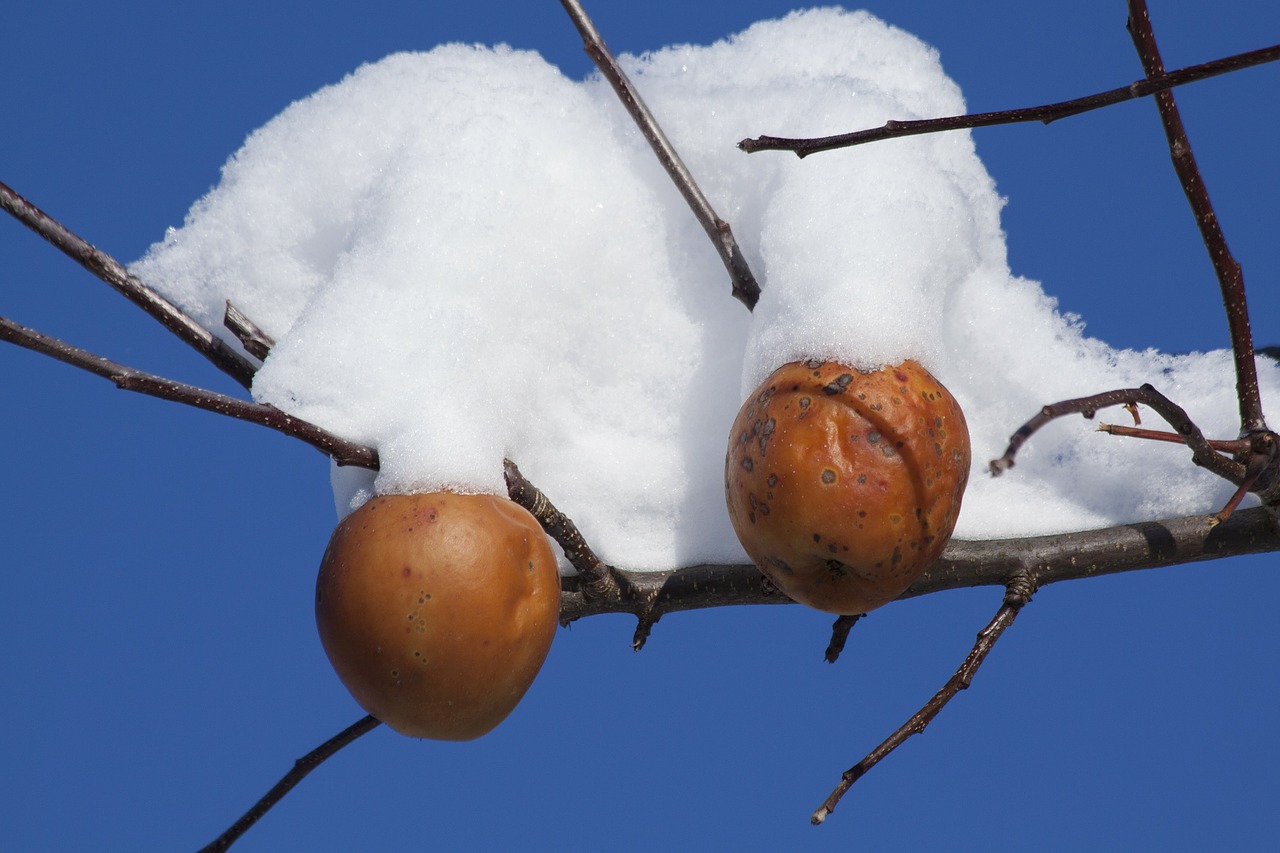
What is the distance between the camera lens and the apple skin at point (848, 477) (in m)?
0.77

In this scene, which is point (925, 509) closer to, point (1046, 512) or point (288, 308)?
point (1046, 512)

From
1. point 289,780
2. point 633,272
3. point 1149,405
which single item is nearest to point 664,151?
point 633,272

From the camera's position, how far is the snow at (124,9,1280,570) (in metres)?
0.92

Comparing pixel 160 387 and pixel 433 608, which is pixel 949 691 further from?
pixel 160 387

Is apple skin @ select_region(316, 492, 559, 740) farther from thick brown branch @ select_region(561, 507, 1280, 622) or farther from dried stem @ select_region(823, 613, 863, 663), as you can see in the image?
dried stem @ select_region(823, 613, 863, 663)

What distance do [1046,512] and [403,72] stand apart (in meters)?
0.73

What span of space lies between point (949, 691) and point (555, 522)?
33 centimetres

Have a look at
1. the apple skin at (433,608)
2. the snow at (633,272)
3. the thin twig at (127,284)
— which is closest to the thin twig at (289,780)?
the apple skin at (433,608)

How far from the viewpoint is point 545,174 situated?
0.99 metres

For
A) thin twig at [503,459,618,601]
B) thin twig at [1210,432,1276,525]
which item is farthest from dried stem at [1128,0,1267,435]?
thin twig at [503,459,618,601]

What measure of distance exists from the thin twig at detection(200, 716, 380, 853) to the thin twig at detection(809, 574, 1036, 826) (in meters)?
0.38

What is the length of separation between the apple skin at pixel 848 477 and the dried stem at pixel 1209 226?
8.2 inches

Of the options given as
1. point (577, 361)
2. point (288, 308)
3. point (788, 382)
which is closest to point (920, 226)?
point (788, 382)

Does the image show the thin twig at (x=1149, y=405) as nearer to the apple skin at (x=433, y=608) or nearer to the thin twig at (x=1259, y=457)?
the thin twig at (x=1259, y=457)
